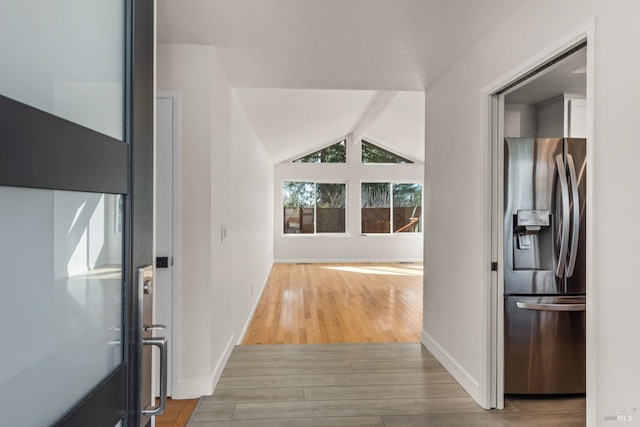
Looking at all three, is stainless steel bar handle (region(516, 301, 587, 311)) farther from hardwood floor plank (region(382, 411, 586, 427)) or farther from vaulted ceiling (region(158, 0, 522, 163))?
vaulted ceiling (region(158, 0, 522, 163))

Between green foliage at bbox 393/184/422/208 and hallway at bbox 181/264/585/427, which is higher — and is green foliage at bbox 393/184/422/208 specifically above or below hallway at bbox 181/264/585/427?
above

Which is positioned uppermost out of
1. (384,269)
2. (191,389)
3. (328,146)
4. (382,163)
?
(328,146)

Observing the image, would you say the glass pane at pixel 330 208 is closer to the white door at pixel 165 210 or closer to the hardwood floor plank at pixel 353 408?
the white door at pixel 165 210

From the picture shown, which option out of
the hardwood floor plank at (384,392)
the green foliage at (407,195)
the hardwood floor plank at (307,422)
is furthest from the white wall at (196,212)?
the green foliage at (407,195)

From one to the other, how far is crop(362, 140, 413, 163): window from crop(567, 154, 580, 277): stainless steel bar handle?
256 inches

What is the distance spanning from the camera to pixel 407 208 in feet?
28.7

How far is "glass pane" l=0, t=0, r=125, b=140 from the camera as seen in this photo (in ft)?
1.56

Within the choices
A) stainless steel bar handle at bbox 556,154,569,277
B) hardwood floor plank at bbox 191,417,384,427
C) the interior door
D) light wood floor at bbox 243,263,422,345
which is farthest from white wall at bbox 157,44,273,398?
stainless steel bar handle at bbox 556,154,569,277

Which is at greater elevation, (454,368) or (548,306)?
(548,306)

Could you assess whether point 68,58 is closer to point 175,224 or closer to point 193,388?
point 175,224

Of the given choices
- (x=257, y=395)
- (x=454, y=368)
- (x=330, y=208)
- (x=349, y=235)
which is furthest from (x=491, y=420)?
(x=330, y=208)

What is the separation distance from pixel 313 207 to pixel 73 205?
26.2 feet

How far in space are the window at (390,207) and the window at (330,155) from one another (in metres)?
0.91

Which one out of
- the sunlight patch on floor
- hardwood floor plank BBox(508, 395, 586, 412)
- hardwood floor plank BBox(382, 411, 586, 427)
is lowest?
the sunlight patch on floor
